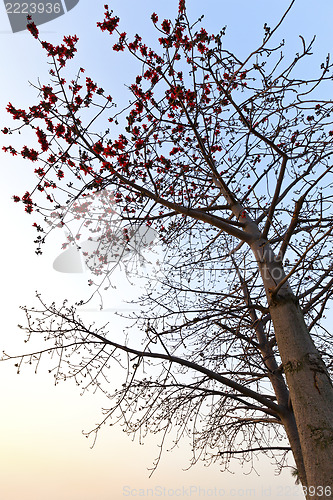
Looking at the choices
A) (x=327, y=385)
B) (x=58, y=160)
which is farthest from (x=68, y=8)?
(x=327, y=385)

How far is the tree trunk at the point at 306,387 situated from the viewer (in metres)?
2.22

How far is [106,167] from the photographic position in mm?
3426

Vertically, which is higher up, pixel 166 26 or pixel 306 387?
pixel 166 26

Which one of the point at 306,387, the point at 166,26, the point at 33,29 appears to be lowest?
the point at 306,387

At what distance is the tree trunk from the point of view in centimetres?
222

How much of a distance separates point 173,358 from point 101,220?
5.57 feet

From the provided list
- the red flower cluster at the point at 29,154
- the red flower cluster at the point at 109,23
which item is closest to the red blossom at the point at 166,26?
the red flower cluster at the point at 109,23

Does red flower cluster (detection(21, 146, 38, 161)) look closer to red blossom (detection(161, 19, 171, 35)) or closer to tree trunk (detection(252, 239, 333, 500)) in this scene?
red blossom (detection(161, 19, 171, 35))

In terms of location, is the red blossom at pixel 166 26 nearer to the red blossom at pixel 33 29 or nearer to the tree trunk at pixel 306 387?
the red blossom at pixel 33 29

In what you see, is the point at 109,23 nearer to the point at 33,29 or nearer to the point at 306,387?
the point at 33,29

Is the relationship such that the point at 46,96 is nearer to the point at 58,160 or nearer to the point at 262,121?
the point at 58,160

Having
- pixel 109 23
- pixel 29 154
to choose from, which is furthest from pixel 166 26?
pixel 29 154

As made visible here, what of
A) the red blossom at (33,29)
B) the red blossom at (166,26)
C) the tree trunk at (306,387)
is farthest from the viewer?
the red blossom at (166,26)

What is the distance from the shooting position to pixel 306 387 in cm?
250
